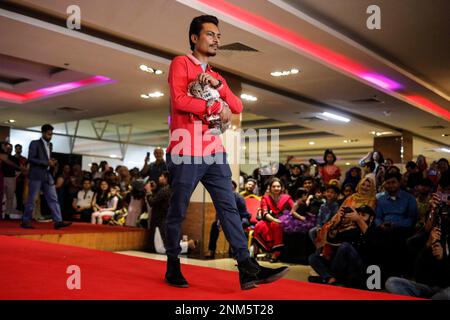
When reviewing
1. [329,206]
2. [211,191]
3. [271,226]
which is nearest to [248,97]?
[271,226]

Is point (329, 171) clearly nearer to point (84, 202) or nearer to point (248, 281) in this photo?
point (84, 202)

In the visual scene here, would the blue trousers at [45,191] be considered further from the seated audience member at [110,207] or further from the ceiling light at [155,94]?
the ceiling light at [155,94]

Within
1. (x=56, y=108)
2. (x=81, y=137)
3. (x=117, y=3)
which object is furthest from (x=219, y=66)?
(x=81, y=137)

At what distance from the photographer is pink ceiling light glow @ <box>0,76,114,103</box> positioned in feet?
25.9

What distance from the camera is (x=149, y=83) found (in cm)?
753

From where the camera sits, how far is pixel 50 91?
29.2 feet

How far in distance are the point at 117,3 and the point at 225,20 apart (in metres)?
1.11

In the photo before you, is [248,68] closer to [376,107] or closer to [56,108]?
[376,107]

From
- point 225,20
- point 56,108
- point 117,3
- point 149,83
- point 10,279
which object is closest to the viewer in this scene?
point 10,279

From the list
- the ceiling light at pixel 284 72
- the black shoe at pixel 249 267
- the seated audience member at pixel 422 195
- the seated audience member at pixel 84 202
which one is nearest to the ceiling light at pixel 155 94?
the seated audience member at pixel 84 202

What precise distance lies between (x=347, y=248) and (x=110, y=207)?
225 inches

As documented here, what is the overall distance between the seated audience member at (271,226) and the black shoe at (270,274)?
4346 mm

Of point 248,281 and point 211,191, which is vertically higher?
point 211,191

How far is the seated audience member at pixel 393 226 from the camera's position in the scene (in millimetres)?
4160
